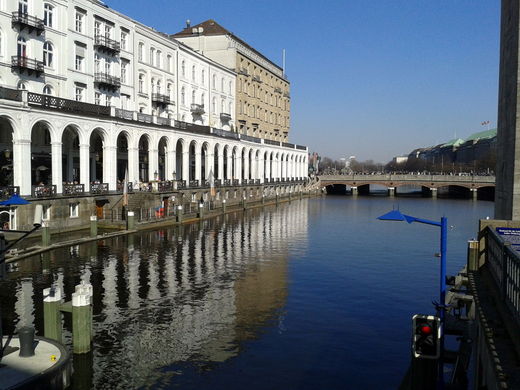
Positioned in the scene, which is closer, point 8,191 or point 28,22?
point 8,191

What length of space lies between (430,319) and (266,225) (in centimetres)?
4251

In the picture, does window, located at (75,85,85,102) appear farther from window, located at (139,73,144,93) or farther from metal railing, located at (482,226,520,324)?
metal railing, located at (482,226,520,324)

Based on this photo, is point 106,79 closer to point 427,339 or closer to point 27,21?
point 27,21

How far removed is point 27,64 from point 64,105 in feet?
15.4

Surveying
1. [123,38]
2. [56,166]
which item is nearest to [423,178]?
[123,38]

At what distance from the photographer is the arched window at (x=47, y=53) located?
43500 mm

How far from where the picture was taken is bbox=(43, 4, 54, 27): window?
141ft

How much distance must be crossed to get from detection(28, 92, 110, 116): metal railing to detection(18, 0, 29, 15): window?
25.6 ft

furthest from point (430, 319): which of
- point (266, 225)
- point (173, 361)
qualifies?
point (266, 225)

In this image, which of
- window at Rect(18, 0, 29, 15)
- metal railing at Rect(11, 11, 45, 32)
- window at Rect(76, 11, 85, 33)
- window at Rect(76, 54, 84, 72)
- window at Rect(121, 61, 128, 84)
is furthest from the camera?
window at Rect(121, 61, 128, 84)

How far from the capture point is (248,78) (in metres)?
92.6

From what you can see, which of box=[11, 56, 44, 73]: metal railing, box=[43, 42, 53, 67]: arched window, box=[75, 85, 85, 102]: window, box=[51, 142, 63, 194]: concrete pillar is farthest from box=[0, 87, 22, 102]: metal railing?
box=[75, 85, 85, 102]: window

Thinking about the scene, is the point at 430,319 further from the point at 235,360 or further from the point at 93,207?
the point at 93,207

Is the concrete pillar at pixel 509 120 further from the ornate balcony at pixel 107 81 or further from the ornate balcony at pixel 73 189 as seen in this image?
the ornate balcony at pixel 107 81
